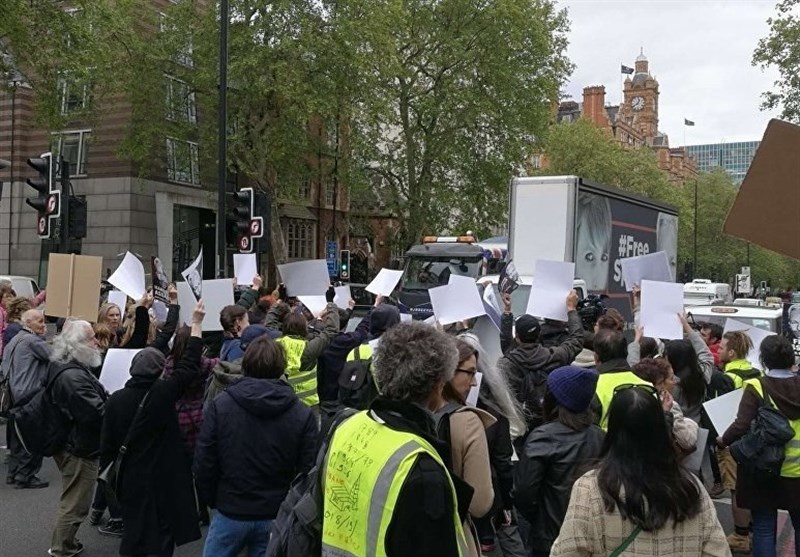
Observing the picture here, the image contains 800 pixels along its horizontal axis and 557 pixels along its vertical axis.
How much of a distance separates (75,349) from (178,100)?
80.3 feet

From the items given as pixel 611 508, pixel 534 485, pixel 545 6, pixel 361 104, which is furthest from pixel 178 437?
pixel 545 6

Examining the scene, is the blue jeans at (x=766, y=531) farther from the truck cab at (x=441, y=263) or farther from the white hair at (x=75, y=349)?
the truck cab at (x=441, y=263)

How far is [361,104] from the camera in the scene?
88.8 ft

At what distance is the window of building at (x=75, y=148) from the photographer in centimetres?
3031

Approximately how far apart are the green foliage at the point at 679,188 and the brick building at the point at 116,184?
48.7ft

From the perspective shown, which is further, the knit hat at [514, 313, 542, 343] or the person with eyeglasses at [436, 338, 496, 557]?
the knit hat at [514, 313, 542, 343]

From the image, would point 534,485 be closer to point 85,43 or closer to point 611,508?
point 611,508

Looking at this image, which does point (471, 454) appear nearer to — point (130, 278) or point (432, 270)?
point (130, 278)

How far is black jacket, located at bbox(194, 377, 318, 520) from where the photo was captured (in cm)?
391

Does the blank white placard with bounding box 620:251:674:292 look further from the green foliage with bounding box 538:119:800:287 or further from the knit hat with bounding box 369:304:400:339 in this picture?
the green foliage with bounding box 538:119:800:287

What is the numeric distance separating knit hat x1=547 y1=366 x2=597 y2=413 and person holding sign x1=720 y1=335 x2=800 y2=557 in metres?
1.70

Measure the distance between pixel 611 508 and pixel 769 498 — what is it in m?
2.76

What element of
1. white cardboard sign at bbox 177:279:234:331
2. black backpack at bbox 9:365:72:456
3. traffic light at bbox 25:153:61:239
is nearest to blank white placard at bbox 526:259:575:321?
white cardboard sign at bbox 177:279:234:331

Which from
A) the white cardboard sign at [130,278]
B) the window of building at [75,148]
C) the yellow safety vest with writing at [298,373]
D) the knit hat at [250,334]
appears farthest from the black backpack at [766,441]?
the window of building at [75,148]
